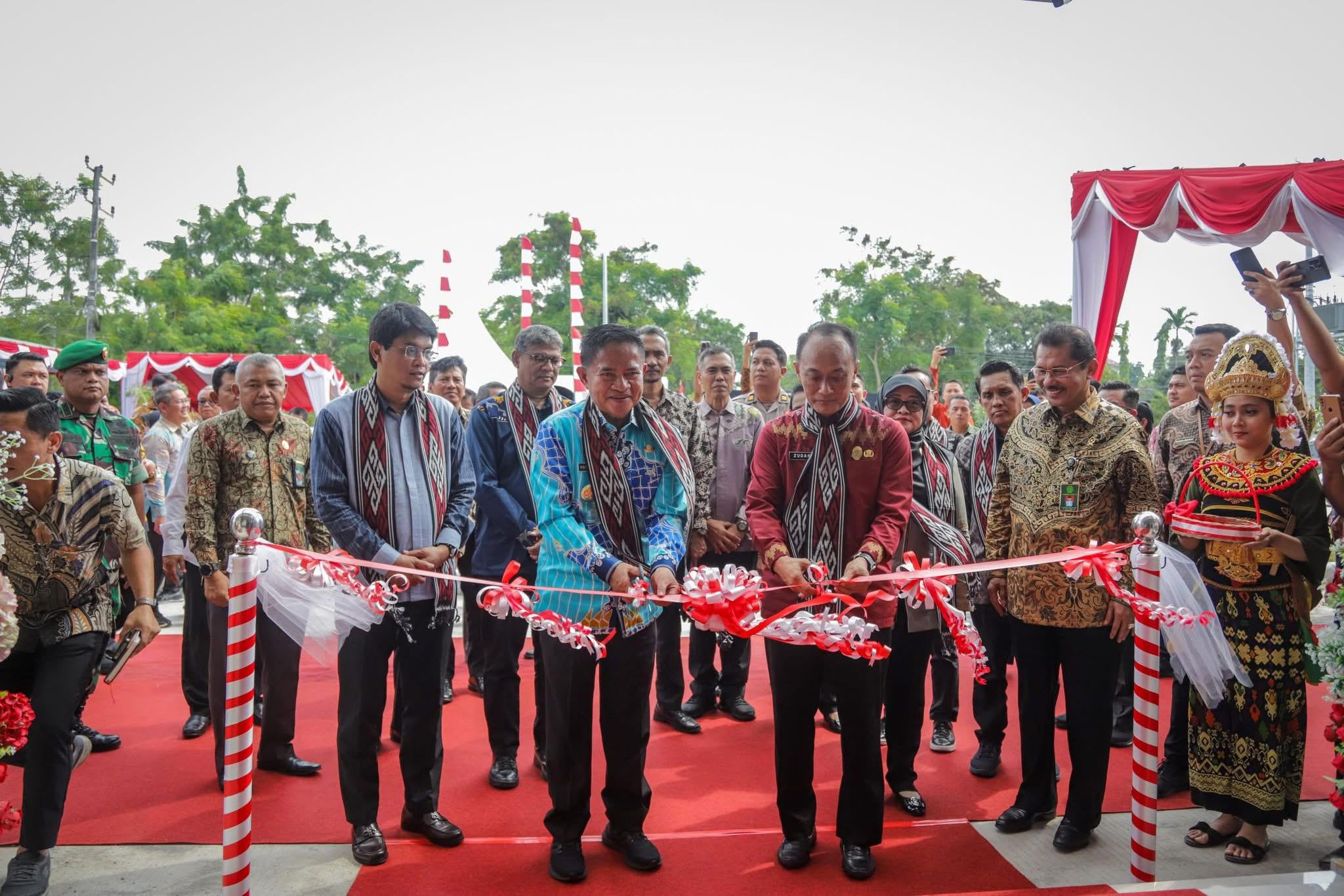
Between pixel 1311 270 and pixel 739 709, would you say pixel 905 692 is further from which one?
pixel 1311 270

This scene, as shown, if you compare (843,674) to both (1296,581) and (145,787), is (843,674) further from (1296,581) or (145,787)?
(145,787)

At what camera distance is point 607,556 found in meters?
2.83

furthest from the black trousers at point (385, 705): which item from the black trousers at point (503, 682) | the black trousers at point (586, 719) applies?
the black trousers at point (503, 682)

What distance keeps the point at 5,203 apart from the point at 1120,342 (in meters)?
44.5

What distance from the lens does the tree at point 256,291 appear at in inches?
973

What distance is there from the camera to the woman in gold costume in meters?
3.00

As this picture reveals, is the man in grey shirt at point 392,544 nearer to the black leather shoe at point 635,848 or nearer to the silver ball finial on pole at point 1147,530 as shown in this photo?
the black leather shoe at point 635,848

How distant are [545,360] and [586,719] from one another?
5.40ft

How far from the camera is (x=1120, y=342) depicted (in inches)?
1684

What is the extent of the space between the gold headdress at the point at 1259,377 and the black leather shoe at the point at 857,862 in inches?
80.9

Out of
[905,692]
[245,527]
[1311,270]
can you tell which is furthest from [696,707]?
[1311,270]

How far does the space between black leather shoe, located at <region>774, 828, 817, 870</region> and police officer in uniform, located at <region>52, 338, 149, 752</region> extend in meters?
3.28

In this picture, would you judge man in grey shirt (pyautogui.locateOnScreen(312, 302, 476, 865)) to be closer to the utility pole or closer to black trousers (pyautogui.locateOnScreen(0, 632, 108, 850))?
black trousers (pyautogui.locateOnScreen(0, 632, 108, 850))

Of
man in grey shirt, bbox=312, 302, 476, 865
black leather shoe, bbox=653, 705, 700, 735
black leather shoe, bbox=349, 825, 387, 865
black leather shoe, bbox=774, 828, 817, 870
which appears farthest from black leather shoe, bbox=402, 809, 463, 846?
black leather shoe, bbox=653, 705, 700, 735
